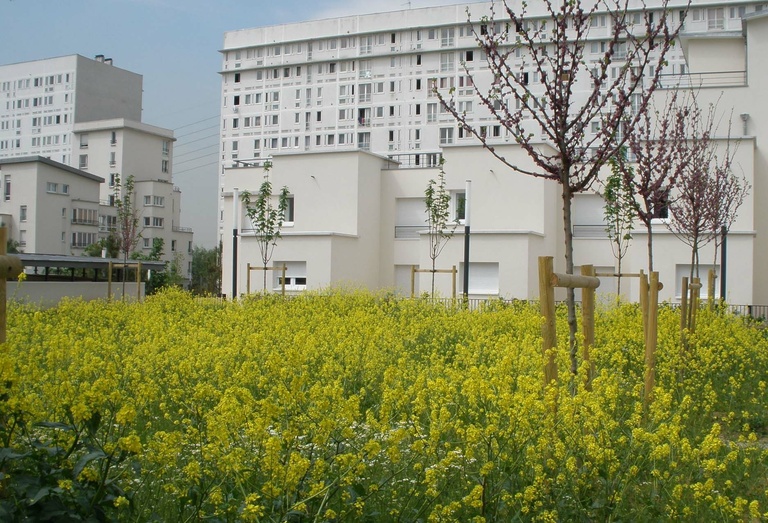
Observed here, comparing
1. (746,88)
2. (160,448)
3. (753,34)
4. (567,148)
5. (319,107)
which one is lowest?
(160,448)

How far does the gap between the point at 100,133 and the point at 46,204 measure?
16321mm

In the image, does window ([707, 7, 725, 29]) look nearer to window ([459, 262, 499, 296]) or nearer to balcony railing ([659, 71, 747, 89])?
balcony railing ([659, 71, 747, 89])

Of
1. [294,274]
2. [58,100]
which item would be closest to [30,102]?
[58,100]

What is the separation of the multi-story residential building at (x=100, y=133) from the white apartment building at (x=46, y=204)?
3670 mm

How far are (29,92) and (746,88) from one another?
83086 millimetres

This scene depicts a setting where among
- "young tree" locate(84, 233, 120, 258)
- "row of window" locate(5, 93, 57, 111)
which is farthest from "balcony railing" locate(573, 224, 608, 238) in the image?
"row of window" locate(5, 93, 57, 111)

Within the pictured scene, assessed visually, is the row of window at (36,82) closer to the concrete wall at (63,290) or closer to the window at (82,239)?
the window at (82,239)

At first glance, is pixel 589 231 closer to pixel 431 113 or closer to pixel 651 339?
pixel 651 339

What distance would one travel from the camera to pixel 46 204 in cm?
6881

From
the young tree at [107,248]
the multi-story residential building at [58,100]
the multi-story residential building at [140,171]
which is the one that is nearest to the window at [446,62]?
the multi-story residential building at [140,171]

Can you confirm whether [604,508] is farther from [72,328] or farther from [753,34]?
[753,34]

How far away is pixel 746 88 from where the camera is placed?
30.8m

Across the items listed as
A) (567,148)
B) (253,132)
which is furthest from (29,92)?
(567,148)

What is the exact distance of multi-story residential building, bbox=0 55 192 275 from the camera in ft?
267
